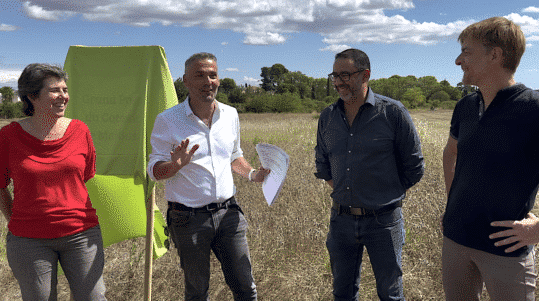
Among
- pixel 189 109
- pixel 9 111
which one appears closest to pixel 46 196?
pixel 189 109

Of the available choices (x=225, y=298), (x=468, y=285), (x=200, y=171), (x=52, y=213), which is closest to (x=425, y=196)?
(x=225, y=298)

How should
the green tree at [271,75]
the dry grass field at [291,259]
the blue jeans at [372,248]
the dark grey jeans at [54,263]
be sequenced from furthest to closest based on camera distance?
the green tree at [271,75], the dry grass field at [291,259], the blue jeans at [372,248], the dark grey jeans at [54,263]

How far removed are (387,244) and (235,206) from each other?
1.08 metres

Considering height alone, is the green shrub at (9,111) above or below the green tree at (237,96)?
below

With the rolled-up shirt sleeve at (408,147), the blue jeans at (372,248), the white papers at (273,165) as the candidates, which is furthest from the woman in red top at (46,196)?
the rolled-up shirt sleeve at (408,147)

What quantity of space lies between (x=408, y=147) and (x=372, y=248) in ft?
2.36

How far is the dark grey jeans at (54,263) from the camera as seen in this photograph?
2.28 metres

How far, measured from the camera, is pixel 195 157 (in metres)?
2.63

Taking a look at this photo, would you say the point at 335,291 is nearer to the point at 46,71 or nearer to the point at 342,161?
the point at 342,161

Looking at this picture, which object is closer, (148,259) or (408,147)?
(408,147)

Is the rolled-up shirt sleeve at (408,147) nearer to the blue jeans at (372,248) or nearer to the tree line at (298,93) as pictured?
the blue jeans at (372,248)

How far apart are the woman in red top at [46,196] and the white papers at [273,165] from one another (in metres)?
1.18

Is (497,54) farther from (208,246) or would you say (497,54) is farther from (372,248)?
(208,246)

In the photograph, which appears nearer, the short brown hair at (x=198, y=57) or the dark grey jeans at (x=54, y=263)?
the dark grey jeans at (x=54, y=263)
